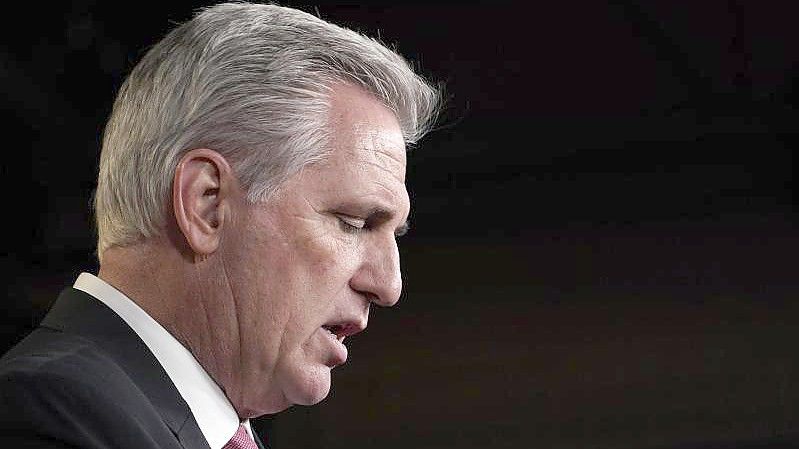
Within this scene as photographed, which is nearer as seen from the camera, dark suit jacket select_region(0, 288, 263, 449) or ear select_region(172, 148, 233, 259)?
dark suit jacket select_region(0, 288, 263, 449)

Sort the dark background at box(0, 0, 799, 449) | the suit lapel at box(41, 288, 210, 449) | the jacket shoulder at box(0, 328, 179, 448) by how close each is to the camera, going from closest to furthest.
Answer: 1. the jacket shoulder at box(0, 328, 179, 448)
2. the suit lapel at box(41, 288, 210, 449)
3. the dark background at box(0, 0, 799, 449)

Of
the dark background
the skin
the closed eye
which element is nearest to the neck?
the skin

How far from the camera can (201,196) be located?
1.01 meters

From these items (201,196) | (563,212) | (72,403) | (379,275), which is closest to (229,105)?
(201,196)

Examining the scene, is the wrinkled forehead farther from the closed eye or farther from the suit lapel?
the suit lapel

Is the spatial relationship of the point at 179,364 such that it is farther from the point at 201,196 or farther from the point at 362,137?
the point at 362,137

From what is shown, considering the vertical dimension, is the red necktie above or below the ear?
below

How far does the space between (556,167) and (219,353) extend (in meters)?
0.86

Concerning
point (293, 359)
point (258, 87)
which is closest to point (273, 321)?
point (293, 359)

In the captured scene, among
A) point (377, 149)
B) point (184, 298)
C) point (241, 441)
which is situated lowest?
point (241, 441)

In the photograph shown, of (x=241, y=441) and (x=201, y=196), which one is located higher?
(x=201, y=196)

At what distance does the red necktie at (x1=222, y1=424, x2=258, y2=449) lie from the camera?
3.33ft

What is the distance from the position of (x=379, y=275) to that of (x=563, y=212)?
30.7 inches

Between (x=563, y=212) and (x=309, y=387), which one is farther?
(x=563, y=212)
